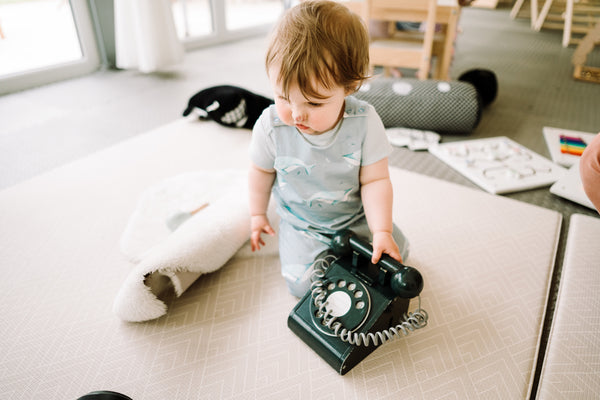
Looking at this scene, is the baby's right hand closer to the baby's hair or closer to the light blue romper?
the light blue romper

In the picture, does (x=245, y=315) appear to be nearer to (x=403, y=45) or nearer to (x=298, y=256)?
(x=298, y=256)

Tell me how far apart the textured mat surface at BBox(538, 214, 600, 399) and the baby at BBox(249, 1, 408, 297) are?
10.5 inches

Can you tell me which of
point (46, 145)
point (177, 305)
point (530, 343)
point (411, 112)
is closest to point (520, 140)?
point (411, 112)

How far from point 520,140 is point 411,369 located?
3.31 ft

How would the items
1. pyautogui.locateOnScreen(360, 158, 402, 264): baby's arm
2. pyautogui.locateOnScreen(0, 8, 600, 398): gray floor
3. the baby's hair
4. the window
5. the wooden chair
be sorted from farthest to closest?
1. the window
2. the wooden chair
3. pyautogui.locateOnScreen(0, 8, 600, 398): gray floor
4. pyautogui.locateOnScreen(360, 158, 402, 264): baby's arm
5. the baby's hair

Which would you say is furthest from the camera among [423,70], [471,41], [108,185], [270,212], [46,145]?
[471,41]

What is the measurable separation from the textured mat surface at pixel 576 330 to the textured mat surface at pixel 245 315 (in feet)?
0.08

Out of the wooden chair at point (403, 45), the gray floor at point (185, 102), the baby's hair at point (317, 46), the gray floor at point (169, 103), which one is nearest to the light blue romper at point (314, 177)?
the baby's hair at point (317, 46)

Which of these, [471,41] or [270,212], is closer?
[270,212]

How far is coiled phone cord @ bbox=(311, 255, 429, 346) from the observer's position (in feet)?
1.77

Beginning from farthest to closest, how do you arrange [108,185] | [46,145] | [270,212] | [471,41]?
[471,41] → [46,145] → [108,185] → [270,212]

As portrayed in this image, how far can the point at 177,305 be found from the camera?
2.21 ft

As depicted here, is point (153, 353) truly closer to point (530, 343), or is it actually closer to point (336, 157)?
point (336, 157)

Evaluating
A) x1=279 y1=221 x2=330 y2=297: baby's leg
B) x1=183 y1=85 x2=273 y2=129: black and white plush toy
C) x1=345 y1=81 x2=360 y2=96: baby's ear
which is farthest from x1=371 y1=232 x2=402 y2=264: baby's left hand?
x1=183 y1=85 x2=273 y2=129: black and white plush toy
